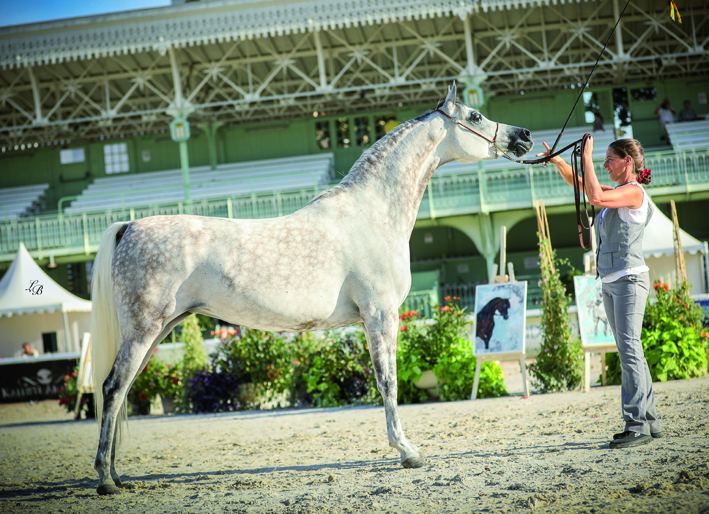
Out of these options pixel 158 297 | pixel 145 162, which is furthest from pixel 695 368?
pixel 145 162

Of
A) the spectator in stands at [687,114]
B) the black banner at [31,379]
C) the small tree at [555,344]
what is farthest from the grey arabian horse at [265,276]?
the spectator in stands at [687,114]

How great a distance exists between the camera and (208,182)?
70.0 ft

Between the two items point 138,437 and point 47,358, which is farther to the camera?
point 47,358

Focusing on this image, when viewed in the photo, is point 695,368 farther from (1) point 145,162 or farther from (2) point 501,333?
(1) point 145,162

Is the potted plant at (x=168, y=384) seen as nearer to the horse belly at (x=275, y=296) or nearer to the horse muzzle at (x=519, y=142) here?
the horse belly at (x=275, y=296)

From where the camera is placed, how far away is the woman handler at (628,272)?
3869 millimetres

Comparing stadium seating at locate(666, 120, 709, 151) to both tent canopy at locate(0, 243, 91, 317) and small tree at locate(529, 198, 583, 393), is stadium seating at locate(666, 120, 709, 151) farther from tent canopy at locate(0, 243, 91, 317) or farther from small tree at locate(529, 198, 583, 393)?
tent canopy at locate(0, 243, 91, 317)

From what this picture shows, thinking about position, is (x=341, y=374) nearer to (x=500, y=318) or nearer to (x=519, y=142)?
(x=500, y=318)

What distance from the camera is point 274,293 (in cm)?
375

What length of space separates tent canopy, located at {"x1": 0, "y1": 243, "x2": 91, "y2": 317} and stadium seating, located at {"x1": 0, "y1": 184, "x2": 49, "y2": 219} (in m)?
7.30

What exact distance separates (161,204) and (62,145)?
351 inches

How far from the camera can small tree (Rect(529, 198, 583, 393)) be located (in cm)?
773

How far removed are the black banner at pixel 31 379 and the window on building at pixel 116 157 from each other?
46.4 feet

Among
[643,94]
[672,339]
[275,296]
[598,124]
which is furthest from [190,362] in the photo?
[643,94]
